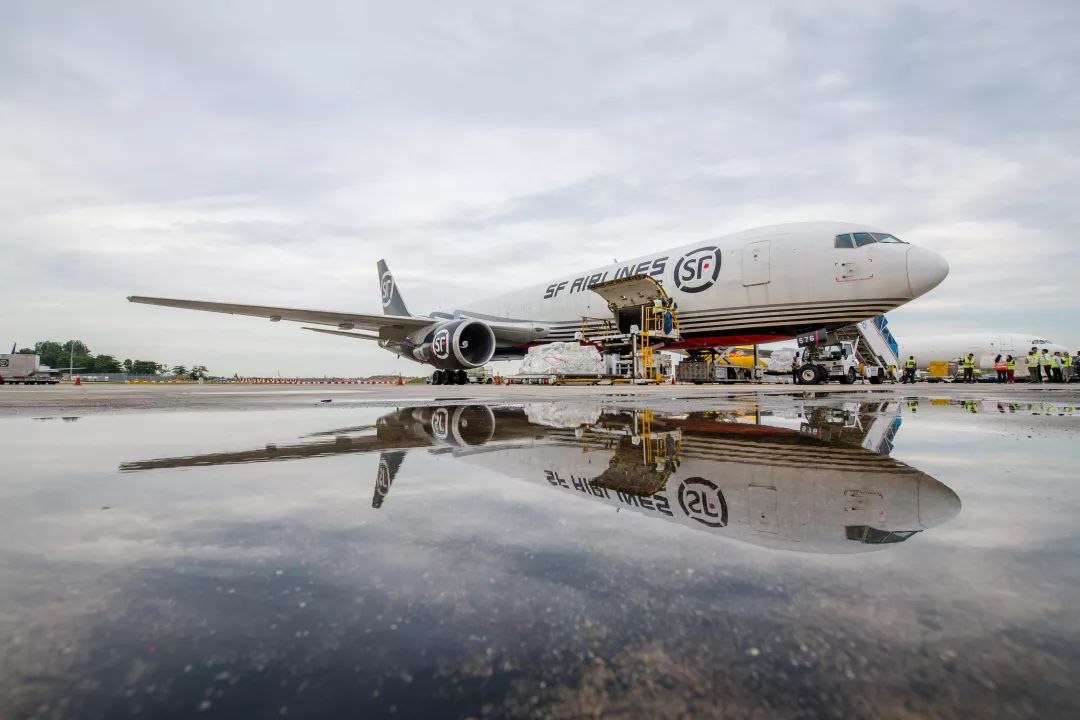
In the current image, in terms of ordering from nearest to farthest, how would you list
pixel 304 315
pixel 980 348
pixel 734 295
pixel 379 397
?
1. pixel 379 397
2. pixel 734 295
3. pixel 304 315
4. pixel 980 348

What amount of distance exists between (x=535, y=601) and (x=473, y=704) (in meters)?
0.26

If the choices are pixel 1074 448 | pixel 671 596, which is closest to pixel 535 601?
pixel 671 596

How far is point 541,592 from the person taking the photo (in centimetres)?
85

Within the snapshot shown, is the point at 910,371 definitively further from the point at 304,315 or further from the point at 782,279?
the point at 304,315

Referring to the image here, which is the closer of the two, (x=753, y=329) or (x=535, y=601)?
(x=535, y=601)

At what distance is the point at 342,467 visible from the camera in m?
1.94

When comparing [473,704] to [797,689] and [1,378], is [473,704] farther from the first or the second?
[1,378]

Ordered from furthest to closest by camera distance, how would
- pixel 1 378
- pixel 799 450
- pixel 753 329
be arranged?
pixel 1 378, pixel 753 329, pixel 799 450

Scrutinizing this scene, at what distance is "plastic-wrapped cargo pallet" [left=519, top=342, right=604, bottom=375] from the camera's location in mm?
19203

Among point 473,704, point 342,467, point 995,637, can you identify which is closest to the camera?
point 473,704

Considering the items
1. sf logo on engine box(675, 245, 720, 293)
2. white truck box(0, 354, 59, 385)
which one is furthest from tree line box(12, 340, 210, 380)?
sf logo on engine box(675, 245, 720, 293)

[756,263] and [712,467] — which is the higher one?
[756,263]

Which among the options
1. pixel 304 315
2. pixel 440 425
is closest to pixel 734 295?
pixel 440 425

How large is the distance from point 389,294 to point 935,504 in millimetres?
25223
